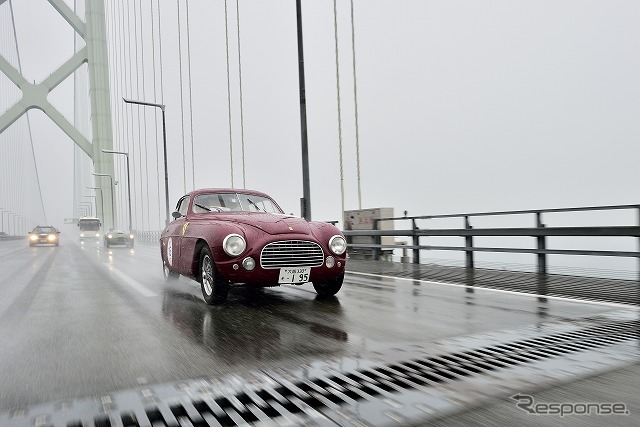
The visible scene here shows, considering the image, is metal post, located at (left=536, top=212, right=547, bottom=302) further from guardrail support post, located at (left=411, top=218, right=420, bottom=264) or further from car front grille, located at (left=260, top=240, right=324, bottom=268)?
car front grille, located at (left=260, top=240, right=324, bottom=268)

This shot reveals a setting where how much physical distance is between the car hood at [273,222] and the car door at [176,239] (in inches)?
36.7

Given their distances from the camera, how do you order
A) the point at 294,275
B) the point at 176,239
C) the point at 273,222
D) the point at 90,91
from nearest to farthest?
the point at 294,275, the point at 273,222, the point at 176,239, the point at 90,91

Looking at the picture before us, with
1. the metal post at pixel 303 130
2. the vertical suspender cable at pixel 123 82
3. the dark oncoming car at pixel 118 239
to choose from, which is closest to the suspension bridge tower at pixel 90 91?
→ the vertical suspender cable at pixel 123 82

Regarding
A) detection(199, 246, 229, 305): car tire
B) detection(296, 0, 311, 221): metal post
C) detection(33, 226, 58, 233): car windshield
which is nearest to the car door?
detection(199, 246, 229, 305): car tire

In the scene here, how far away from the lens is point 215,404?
2.62 meters

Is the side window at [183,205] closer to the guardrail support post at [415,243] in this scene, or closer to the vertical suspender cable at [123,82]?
the guardrail support post at [415,243]

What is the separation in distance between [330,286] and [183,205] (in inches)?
122

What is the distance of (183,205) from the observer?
8.17 m

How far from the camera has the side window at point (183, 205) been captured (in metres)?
7.89

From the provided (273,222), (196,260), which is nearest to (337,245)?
(273,222)

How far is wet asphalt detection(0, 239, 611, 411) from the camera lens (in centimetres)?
327

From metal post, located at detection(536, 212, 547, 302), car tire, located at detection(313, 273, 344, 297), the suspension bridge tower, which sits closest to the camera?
car tire, located at detection(313, 273, 344, 297)

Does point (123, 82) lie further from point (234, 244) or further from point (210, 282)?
point (234, 244)

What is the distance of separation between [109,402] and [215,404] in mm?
575
